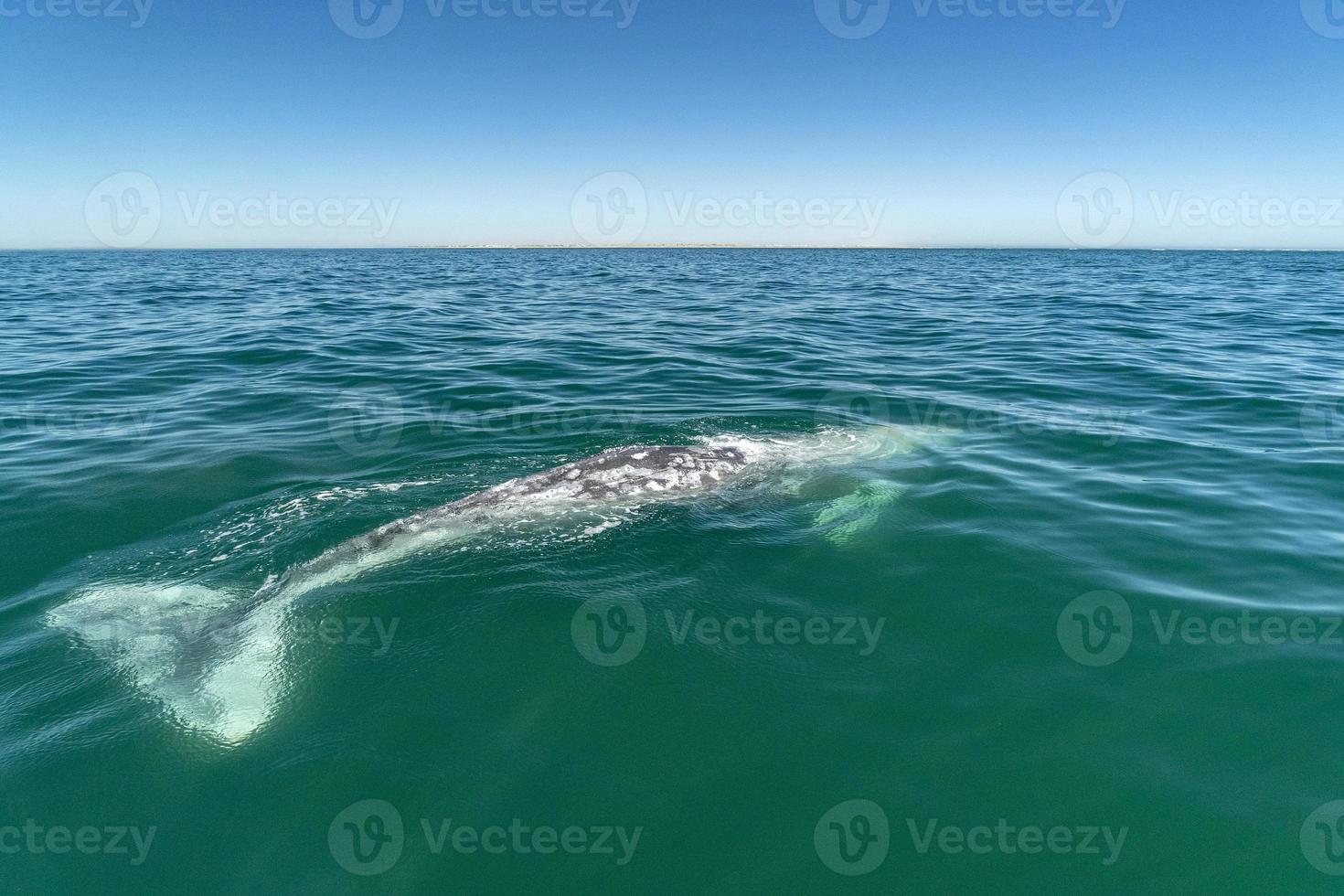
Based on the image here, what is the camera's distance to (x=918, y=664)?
6617 millimetres

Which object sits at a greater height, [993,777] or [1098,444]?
[1098,444]

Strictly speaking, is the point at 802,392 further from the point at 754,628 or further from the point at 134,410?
the point at 134,410

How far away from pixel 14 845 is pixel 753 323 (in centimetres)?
2907

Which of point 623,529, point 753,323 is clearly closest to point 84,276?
point 753,323
